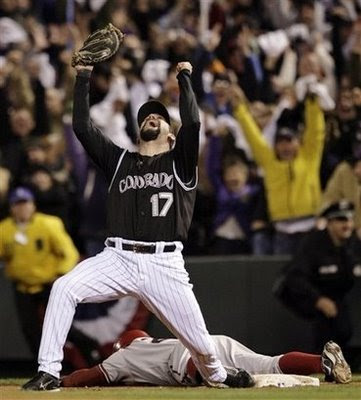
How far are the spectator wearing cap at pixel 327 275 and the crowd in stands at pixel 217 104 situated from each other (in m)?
0.51

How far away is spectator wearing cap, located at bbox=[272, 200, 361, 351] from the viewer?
12648mm

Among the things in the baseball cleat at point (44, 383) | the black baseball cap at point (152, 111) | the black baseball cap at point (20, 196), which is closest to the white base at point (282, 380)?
the baseball cleat at point (44, 383)

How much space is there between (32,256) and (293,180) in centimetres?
246

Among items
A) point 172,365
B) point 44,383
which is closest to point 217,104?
point 172,365

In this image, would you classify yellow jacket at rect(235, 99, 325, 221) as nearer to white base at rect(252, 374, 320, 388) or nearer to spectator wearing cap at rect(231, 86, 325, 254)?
spectator wearing cap at rect(231, 86, 325, 254)

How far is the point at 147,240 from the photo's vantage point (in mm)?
9023

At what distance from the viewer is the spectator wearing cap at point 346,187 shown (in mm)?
13203

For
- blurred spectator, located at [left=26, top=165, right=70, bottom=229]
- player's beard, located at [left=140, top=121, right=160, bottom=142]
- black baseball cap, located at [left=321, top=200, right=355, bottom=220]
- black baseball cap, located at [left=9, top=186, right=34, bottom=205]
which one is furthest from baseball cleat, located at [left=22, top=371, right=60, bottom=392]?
blurred spectator, located at [left=26, top=165, right=70, bottom=229]

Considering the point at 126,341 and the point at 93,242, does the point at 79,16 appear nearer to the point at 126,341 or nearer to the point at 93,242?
the point at 93,242

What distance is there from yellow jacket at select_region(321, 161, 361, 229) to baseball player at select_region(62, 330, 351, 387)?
144 inches

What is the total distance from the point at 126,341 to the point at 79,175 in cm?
452

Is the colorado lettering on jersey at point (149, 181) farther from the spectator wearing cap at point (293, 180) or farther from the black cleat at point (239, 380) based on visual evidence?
the spectator wearing cap at point (293, 180)

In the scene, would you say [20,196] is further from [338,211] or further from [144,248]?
[144,248]

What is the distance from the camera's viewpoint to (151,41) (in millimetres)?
16484
